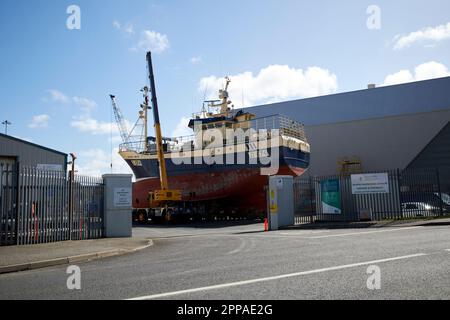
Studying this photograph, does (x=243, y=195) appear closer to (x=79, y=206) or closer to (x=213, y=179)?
(x=213, y=179)

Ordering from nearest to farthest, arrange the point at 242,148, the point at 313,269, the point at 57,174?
the point at 313,269 → the point at 57,174 → the point at 242,148

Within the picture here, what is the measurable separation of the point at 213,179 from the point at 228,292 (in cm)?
2617

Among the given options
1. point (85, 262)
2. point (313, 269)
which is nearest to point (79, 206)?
point (85, 262)

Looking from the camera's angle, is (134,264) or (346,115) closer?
(134,264)

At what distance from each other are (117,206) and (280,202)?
8240 millimetres

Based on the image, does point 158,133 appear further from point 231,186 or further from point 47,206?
point 47,206

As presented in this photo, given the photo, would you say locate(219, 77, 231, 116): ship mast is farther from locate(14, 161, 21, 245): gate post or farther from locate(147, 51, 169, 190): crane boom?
locate(14, 161, 21, 245): gate post

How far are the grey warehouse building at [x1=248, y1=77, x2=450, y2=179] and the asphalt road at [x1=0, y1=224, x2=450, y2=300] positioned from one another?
3499 cm

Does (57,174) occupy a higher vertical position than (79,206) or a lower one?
higher

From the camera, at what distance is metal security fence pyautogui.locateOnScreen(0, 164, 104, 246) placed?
45.3ft

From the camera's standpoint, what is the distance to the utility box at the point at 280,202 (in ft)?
67.9

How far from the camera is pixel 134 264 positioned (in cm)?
949

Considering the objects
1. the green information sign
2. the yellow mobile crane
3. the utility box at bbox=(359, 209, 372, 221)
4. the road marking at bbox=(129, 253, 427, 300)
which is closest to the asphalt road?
the road marking at bbox=(129, 253, 427, 300)

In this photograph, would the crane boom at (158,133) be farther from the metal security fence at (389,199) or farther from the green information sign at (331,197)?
the green information sign at (331,197)
